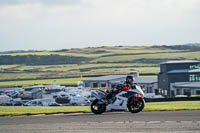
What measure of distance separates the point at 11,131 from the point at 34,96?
71.5 meters

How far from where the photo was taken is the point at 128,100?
23.8 metres

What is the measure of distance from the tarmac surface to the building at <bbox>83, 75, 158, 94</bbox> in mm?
72251

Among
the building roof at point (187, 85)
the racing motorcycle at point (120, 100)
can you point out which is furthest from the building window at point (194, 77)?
the racing motorcycle at point (120, 100)

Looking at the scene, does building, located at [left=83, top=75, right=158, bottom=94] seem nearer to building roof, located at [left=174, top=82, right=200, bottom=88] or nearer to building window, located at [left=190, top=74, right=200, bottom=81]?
building roof, located at [left=174, top=82, right=200, bottom=88]

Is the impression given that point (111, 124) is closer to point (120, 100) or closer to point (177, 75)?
point (120, 100)

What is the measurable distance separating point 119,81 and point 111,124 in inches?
3007

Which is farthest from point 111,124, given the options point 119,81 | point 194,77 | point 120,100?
point 119,81

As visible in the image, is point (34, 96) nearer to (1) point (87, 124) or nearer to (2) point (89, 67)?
(1) point (87, 124)

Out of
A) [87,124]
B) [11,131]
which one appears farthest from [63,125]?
[11,131]

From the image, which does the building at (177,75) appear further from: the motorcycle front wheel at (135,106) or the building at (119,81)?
the motorcycle front wheel at (135,106)

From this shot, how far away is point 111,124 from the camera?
62.0ft

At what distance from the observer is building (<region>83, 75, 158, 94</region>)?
9481cm

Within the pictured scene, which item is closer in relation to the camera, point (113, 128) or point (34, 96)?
point (113, 128)

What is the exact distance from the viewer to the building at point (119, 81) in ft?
311
